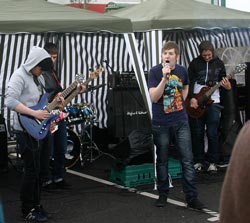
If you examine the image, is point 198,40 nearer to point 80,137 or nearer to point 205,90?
point 205,90

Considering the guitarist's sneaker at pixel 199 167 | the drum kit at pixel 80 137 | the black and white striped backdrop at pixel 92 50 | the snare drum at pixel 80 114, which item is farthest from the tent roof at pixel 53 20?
the guitarist's sneaker at pixel 199 167

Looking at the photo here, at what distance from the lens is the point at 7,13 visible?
5641 mm

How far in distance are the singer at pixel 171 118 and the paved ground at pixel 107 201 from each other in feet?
1.01

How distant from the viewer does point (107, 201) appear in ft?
18.9

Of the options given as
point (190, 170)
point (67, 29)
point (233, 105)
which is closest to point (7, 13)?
point (67, 29)

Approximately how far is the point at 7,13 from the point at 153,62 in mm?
1853

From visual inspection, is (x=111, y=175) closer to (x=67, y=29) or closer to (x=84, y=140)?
(x=84, y=140)

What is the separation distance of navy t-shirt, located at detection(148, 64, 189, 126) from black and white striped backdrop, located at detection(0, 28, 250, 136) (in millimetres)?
2677

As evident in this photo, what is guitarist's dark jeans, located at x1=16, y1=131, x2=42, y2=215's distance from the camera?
4734mm

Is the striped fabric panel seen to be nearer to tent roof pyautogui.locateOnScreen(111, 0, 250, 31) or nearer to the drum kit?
tent roof pyautogui.locateOnScreen(111, 0, 250, 31)

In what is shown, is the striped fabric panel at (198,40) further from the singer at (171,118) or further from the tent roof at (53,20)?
the singer at (171,118)

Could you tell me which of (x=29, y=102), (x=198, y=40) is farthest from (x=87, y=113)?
(x=29, y=102)

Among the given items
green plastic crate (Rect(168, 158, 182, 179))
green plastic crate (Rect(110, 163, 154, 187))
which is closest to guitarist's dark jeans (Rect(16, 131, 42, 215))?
green plastic crate (Rect(110, 163, 154, 187))

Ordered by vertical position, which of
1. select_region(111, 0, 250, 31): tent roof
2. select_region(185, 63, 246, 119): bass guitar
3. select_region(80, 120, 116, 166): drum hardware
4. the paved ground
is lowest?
the paved ground
